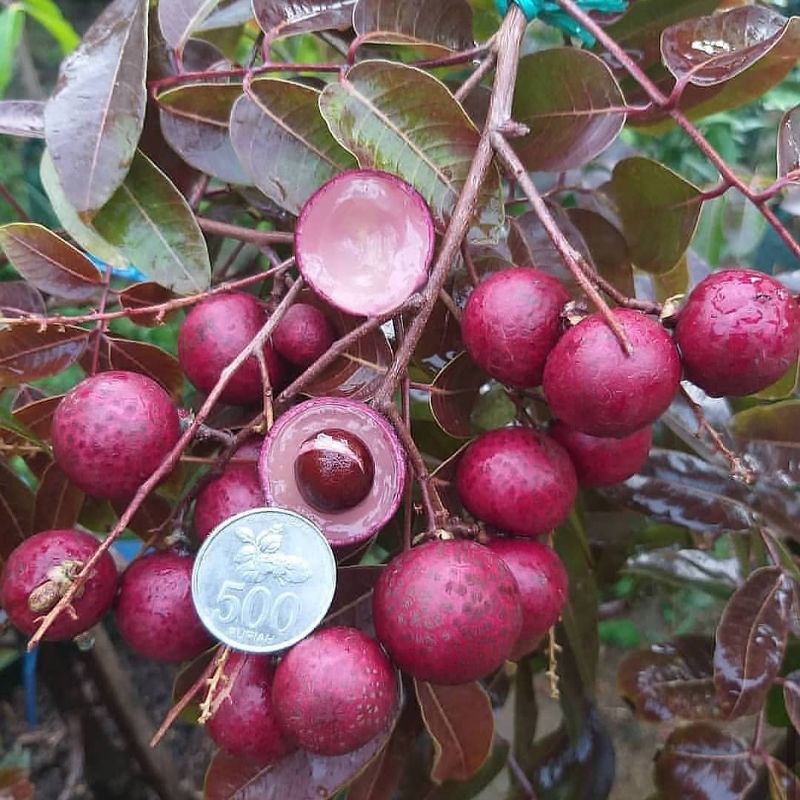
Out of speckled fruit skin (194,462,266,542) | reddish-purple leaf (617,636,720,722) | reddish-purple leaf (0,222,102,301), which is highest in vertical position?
reddish-purple leaf (0,222,102,301)

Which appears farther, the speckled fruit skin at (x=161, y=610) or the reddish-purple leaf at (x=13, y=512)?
the reddish-purple leaf at (x=13, y=512)

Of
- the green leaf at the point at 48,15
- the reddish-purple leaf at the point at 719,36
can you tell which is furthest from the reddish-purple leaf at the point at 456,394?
the green leaf at the point at 48,15

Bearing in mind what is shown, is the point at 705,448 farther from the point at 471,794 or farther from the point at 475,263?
the point at 471,794

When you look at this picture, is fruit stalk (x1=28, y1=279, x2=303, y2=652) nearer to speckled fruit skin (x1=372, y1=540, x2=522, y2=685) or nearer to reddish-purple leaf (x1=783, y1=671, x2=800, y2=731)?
speckled fruit skin (x1=372, y1=540, x2=522, y2=685)

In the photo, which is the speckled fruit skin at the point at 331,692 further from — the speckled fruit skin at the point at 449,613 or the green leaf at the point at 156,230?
the green leaf at the point at 156,230

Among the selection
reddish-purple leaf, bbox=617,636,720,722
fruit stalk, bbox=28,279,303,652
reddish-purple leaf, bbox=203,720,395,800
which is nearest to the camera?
fruit stalk, bbox=28,279,303,652

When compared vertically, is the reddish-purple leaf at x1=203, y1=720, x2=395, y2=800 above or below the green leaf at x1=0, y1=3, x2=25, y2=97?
below

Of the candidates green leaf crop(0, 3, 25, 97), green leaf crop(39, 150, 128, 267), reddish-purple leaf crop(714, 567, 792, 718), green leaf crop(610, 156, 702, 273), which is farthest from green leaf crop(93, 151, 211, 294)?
green leaf crop(0, 3, 25, 97)
